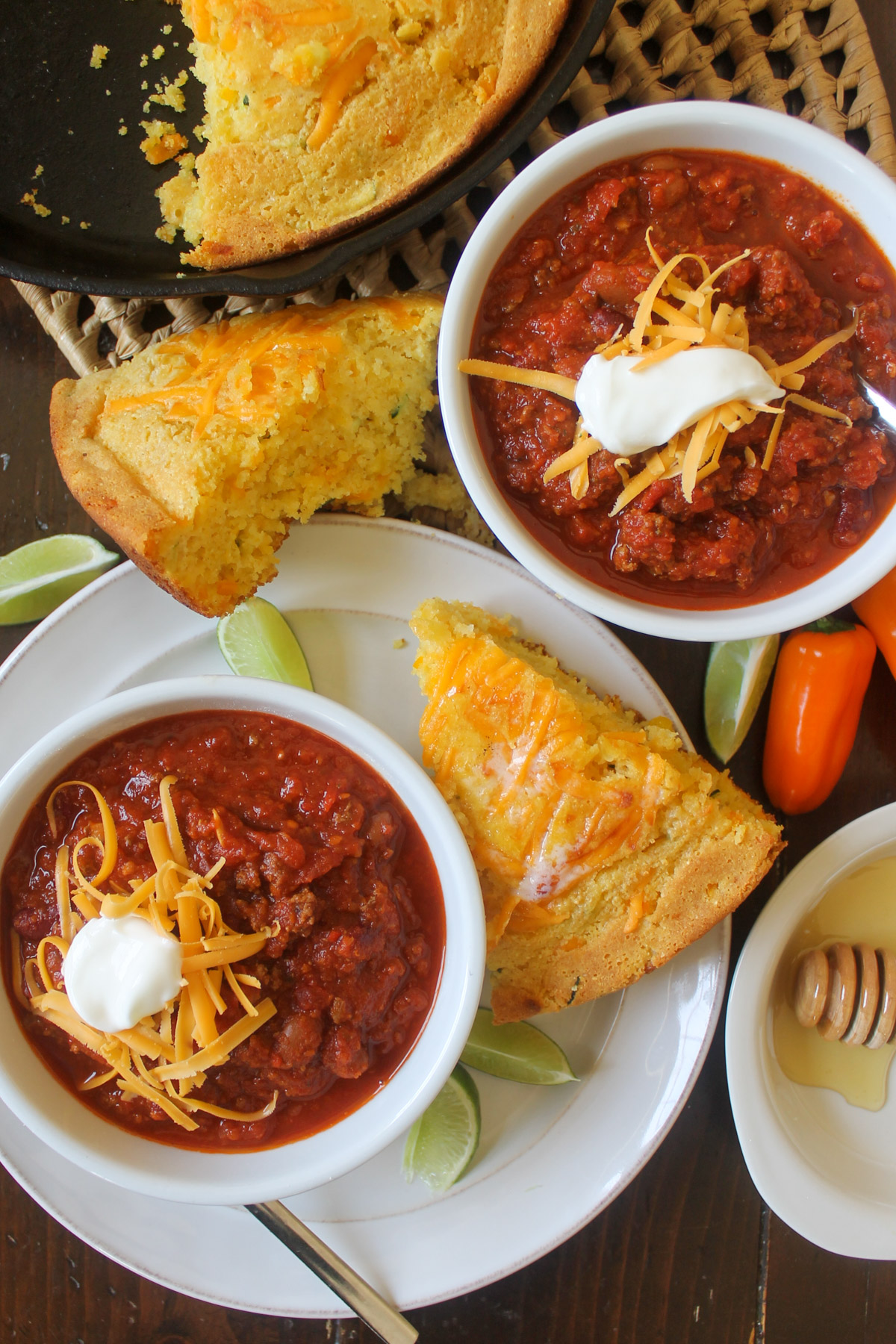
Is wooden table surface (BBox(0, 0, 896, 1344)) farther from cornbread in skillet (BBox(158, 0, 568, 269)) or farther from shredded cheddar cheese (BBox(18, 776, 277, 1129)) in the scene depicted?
shredded cheddar cheese (BBox(18, 776, 277, 1129))

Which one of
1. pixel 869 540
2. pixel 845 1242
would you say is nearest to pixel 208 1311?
pixel 845 1242

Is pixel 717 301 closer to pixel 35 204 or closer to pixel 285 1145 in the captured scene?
pixel 35 204

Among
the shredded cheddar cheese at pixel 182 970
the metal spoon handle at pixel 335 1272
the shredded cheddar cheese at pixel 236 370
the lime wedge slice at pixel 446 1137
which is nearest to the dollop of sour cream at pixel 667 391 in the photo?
the shredded cheddar cheese at pixel 236 370

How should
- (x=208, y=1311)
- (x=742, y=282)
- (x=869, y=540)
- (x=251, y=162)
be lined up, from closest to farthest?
(x=742, y=282) → (x=869, y=540) → (x=251, y=162) → (x=208, y=1311)

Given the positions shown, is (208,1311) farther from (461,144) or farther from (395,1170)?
(461,144)

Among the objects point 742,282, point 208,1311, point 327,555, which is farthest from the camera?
point 208,1311

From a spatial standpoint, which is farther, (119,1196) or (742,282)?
(119,1196)

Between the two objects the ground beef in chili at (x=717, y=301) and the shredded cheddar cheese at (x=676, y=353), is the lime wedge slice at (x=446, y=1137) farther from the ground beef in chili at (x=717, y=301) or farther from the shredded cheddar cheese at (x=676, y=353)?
the shredded cheddar cheese at (x=676, y=353)
